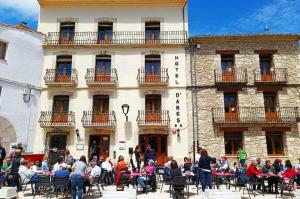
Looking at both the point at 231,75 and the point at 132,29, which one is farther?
the point at 132,29

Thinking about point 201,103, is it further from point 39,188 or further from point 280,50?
point 39,188

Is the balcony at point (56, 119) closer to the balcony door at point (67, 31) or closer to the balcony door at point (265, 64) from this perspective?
the balcony door at point (67, 31)

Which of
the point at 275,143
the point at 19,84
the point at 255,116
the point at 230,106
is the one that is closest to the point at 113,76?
the point at 19,84

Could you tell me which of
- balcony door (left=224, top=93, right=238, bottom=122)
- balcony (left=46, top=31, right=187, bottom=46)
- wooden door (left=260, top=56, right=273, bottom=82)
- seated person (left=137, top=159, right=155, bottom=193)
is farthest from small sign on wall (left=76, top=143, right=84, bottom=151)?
wooden door (left=260, top=56, right=273, bottom=82)

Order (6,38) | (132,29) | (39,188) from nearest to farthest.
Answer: (39,188), (6,38), (132,29)

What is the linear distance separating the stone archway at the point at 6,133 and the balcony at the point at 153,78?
28.0 ft

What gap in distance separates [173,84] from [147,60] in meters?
2.59

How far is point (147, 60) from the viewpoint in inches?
706

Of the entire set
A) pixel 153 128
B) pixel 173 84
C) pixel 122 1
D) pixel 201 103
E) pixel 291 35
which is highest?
pixel 122 1

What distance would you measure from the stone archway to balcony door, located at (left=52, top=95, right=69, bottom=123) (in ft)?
8.41

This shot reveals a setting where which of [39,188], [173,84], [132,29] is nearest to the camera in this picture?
[39,188]

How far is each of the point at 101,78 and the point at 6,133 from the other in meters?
6.74

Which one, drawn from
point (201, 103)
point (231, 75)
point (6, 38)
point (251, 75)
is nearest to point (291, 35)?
point (251, 75)

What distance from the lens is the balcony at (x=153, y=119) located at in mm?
16125
